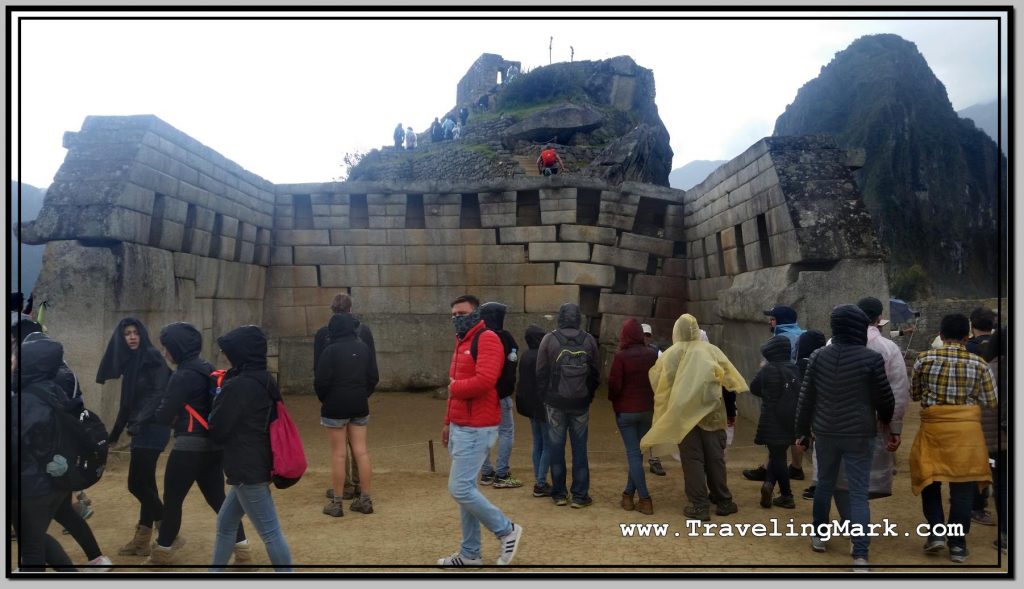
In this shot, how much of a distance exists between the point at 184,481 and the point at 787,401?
4.27 metres

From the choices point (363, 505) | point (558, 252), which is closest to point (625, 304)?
point (558, 252)

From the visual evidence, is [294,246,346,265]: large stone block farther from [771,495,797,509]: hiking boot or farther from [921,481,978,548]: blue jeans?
[921,481,978,548]: blue jeans

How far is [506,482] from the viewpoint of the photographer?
20.0ft

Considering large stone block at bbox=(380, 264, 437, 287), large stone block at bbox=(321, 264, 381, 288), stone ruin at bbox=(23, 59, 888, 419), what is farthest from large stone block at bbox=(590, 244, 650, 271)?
large stone block at bbox=(321, 264, 381, 288)

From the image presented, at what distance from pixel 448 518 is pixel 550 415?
1121mm

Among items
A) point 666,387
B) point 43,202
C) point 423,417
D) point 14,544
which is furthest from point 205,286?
point 666,387

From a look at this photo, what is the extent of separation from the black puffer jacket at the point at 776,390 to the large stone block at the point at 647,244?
15.4 ft

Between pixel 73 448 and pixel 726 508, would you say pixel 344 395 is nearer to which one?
pixel 73 448

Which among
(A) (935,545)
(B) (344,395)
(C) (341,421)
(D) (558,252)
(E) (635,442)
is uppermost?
(D) (558,252)

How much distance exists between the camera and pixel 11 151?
13.3 ft

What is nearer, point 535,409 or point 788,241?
point 535,409

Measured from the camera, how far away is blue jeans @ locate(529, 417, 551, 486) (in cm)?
578

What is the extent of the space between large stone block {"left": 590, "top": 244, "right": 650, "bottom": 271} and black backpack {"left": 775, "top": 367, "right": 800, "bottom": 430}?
479cm

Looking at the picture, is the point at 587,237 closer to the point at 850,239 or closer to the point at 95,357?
the point at 850,239
